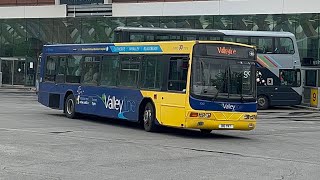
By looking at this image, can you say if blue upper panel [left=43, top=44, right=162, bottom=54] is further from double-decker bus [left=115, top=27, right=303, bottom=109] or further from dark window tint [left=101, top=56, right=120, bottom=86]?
double-decker bus [left=115, top=27, right=303, bottom=109]

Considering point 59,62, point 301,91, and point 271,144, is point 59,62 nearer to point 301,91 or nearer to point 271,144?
point 271,144

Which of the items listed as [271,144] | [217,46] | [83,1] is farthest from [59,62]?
[83,1]

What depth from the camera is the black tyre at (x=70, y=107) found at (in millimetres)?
23734

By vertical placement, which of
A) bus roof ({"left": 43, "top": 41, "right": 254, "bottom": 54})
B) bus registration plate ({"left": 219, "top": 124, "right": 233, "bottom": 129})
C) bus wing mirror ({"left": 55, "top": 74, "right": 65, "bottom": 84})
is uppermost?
bus roof ({"left": 43, "top": 41, "right": 254, "bottom": 54})

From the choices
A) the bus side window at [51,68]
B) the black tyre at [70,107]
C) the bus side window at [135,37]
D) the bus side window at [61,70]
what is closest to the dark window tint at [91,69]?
the black tyre at [70,107]

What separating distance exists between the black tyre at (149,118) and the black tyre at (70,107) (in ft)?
16.4

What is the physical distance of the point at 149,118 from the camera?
19.1 m

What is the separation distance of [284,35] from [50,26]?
2840 centimetres

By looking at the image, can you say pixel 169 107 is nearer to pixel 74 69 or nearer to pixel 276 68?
pixel 74 69

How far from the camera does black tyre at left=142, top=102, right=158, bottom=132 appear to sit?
18875 mm

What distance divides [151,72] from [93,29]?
3787 centimetres

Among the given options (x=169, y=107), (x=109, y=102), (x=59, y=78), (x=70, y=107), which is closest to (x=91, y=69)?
(x=109, y=102)

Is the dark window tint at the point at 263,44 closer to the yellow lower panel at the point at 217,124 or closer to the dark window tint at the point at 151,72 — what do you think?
the dark window tint at the point at 151,72

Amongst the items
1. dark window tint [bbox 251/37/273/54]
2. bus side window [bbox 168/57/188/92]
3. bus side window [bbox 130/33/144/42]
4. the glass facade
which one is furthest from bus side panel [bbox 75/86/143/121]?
the glass facade
